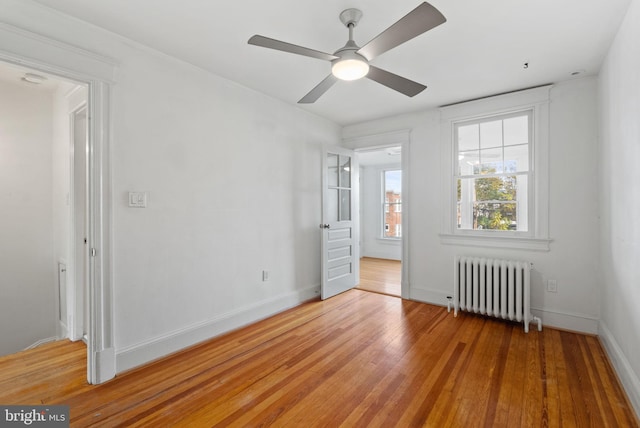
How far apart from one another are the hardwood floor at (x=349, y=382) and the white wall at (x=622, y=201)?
9.9 inches

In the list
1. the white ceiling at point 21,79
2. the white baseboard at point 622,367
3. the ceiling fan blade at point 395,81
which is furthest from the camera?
the white ceiling at point 21,79

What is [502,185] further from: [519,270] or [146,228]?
[146,228]

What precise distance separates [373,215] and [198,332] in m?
5.71

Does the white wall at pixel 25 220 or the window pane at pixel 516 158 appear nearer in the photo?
the white wall at pixel 25 220

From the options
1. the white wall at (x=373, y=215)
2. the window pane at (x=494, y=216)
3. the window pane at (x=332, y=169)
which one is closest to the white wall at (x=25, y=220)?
the window pane at (x=332, y=169)

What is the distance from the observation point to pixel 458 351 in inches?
102

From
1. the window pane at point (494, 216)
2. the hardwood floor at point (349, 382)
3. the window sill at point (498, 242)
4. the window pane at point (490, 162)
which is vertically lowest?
the hardwood floor at point (349, 382)

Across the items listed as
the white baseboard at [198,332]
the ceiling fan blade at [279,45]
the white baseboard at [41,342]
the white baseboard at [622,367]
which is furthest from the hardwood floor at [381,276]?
the white baseboard at [41,342]

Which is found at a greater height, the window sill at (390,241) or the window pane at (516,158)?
the window pane at (516,158)

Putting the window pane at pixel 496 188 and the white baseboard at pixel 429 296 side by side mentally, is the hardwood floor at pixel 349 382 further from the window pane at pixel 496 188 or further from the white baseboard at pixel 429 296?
the window pane at pixel 496 188

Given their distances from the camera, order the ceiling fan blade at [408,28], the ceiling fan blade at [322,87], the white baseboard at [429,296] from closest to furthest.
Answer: the ceiling fan blade at [408,28] → the ceiling fan blade at [322,87] → the white baseboard at [429,296]

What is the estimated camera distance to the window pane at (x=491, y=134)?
3477 mm

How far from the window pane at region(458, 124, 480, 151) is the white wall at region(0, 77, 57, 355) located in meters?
4.77

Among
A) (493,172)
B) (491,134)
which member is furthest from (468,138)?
(493,172)
